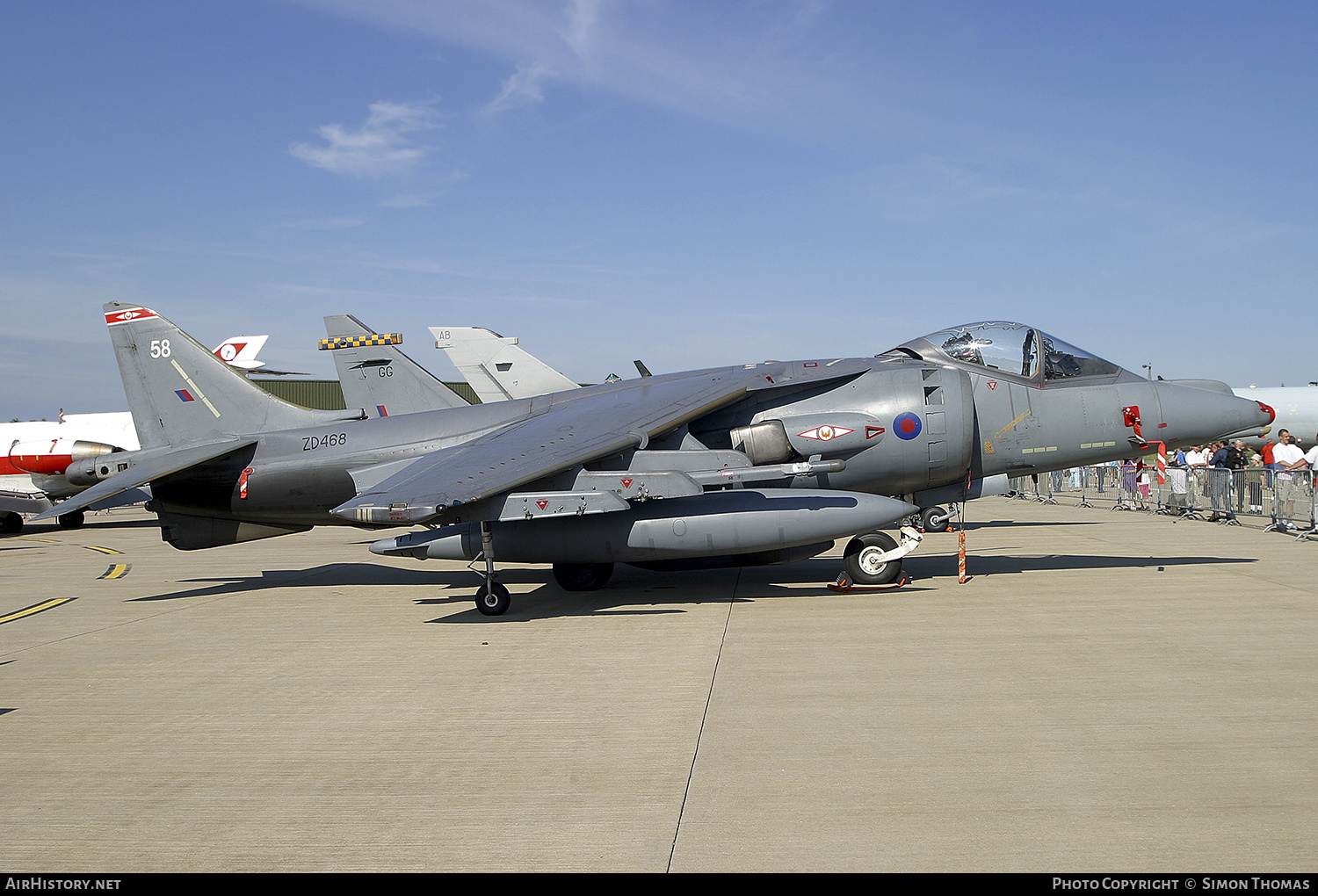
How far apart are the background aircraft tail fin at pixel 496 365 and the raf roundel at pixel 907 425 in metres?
11.5

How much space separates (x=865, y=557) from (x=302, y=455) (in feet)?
25.1

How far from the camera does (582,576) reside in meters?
11.4

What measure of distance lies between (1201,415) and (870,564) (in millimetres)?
4778

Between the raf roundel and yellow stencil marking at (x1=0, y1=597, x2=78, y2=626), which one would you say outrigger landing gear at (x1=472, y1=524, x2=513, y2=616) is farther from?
yellow stencil marking at (x1=0, y1=597, x2=78, y2=626)

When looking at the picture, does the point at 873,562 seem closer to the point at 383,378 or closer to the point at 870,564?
the point at 870,564

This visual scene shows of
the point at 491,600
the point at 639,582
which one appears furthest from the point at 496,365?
the point at 491,600

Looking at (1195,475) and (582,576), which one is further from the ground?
(1195,475)

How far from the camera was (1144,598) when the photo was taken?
947 centimetres

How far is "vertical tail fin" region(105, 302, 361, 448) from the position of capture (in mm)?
12797

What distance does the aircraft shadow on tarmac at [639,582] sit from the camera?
10.4 metres

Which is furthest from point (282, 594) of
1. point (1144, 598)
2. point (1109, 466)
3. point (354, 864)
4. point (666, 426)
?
point (1109, 466)

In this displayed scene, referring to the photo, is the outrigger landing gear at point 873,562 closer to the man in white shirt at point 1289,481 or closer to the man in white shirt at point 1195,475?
the man in white shirt at point 1289,481
